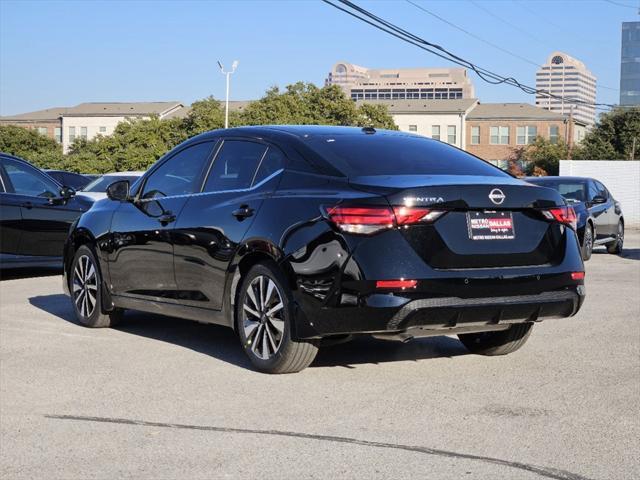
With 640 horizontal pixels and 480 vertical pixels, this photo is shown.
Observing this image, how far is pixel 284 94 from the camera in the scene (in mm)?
82938

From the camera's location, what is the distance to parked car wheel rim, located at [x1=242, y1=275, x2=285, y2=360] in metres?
6.55

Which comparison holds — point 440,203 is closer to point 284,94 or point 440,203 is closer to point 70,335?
point 70,335

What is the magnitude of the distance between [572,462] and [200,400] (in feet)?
7.68

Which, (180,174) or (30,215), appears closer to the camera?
(180,174)

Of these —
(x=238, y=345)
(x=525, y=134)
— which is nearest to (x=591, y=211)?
(x=238, y=345)

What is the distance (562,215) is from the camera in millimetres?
6660

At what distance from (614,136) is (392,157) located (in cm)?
6395

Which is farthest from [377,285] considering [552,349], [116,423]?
[552,349]

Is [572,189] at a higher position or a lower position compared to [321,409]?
higher

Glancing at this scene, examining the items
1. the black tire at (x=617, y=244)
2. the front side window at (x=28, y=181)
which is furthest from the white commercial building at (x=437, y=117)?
the front side window at (x=28, y=181)

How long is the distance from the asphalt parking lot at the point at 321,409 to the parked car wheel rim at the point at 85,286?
0.29 m

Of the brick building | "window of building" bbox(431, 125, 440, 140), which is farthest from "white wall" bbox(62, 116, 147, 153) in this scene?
the brick building

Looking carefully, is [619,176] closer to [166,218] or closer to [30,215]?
[30,215]

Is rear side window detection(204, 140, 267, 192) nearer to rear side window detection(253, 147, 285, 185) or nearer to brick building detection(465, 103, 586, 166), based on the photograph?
rear side window detection(253, 147, 285, 185)
